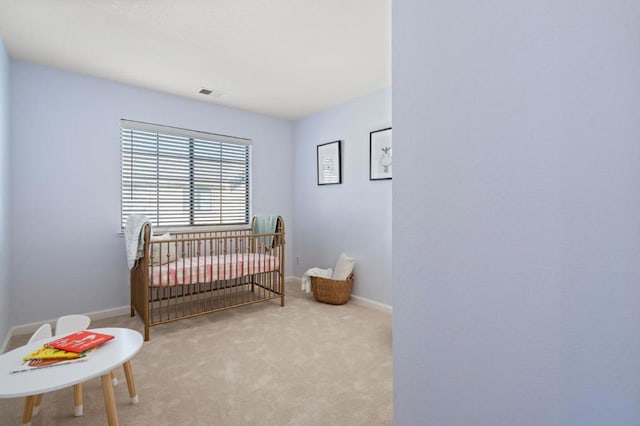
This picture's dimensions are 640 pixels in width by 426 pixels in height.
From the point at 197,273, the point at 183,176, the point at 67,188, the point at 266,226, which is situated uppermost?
the point at 183,176

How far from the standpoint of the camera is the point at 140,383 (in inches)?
73.7

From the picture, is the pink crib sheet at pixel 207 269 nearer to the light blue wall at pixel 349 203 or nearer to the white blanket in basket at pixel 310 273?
the white blanket in basket at pixel 310 273

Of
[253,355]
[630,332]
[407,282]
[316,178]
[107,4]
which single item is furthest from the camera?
[316,178]

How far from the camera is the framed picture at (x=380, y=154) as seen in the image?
319 cm

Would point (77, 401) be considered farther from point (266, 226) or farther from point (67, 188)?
point (266, 226)

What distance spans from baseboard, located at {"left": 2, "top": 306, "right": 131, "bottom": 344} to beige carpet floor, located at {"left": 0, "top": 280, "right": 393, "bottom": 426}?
0.07 metres

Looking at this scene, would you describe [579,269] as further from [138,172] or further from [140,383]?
[138,172]

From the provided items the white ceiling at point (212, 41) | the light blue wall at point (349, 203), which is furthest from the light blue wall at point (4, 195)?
the light blue wall at point (349, 203)

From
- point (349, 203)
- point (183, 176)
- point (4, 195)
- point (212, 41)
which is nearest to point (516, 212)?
point (212, 41)

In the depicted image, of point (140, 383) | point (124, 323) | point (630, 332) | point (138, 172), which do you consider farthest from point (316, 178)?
point (630, 332)

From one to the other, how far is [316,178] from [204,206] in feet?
4.70

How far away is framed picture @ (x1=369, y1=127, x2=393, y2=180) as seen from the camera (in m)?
3.19

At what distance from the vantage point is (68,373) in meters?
1.24

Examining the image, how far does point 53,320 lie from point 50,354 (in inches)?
72.6
